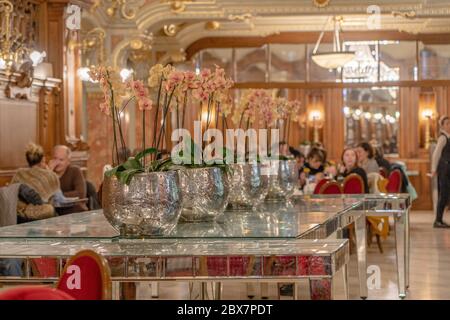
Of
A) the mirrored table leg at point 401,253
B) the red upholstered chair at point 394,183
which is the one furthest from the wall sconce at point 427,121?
the mirrored table leg at point 401,253

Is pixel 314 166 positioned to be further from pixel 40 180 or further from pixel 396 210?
pixel 396 210

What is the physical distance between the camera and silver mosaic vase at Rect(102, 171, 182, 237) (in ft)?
12.8

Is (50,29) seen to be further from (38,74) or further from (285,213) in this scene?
(285,213)

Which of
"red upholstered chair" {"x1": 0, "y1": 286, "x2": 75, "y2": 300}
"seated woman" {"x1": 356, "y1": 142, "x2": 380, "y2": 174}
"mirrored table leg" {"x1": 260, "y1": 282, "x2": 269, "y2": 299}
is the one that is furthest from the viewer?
"seated woman" {"x1": 356, "y1": 142, "x2": 380, "y2": 174}

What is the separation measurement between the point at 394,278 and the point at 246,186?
3904mm

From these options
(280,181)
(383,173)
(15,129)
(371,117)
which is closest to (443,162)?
(383,173)

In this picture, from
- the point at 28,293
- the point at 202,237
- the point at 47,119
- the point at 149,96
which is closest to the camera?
the point at 28,293

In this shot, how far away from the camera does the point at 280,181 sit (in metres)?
6.15

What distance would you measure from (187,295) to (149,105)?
3752 mm

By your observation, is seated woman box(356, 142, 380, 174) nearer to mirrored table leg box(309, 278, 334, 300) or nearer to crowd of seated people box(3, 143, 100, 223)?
crowd of seated people box(3, 143, 100, 223)

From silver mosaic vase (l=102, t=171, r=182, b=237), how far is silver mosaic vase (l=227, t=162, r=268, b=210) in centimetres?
134

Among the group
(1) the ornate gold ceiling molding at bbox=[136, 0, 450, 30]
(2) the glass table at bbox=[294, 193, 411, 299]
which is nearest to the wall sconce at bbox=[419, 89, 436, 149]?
(1) the ornate gold ceiling molding at bbox=[136, 0, 450, 30]

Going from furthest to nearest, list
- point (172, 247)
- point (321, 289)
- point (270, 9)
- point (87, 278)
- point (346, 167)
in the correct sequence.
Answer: point (270, 9), point (346, 167), point (172, 247), point (321, 289), point (87, 278)
